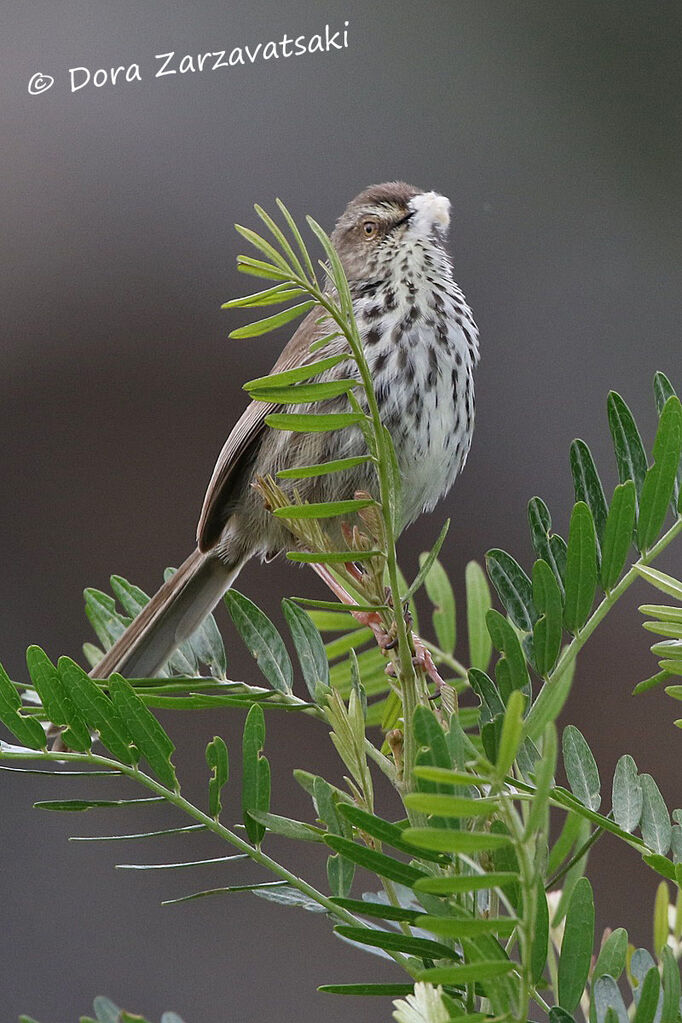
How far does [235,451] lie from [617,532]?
0.65 metres

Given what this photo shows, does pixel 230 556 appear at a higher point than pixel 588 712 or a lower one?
higher

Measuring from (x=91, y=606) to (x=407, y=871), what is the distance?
0.44 m

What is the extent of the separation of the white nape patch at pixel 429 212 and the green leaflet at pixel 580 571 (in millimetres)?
709

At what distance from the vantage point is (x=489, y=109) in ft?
5.55

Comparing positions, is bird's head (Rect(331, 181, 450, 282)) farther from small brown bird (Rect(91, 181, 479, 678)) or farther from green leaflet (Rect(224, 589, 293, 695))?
green leaflet (Rect(224, 589, 293, 695))

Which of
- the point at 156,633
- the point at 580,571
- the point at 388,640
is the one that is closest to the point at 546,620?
the point at 580,571

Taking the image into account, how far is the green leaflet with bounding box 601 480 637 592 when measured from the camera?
0.55m

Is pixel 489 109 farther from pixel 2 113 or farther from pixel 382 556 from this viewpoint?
pixel 382 556

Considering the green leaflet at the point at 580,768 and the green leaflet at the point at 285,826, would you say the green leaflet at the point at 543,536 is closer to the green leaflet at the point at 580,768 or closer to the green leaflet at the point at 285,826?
→ the green leaflet at the point at 580,768

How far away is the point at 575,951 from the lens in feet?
1.45

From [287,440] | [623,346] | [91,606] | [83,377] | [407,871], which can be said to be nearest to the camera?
[407,871]

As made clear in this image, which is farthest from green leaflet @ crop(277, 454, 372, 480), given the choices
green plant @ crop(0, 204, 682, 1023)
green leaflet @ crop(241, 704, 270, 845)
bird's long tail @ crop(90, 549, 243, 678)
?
bird's long tail @ crop(90, 549, 243, 678)

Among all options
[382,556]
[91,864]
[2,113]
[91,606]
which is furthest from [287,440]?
[91,864]

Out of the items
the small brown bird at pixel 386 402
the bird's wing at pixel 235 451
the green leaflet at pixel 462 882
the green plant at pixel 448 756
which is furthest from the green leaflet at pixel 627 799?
the bird's wing at pixel 235 451
